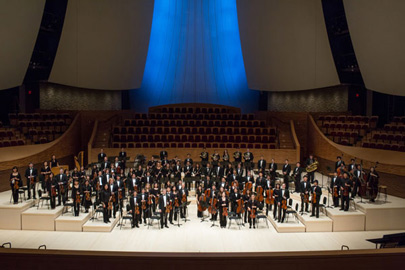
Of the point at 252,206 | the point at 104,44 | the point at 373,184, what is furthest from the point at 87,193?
the point at 104,44

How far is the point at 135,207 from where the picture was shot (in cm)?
959

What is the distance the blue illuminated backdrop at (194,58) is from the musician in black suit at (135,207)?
454 inches

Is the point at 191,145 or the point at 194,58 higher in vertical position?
the point at 194,58

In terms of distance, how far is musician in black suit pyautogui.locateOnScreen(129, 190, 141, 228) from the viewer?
31.3ft

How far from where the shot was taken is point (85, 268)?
356cm

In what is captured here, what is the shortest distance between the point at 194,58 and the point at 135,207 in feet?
40.7

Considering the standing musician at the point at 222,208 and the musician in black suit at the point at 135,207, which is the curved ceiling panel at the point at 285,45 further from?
the musician in black suit at the point at 135,207

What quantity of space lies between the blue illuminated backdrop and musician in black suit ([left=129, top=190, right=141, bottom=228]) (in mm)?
11540

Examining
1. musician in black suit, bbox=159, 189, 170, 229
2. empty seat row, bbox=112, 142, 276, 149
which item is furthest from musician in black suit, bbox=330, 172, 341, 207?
empty seat row, bbox=112, 142, 276, 149

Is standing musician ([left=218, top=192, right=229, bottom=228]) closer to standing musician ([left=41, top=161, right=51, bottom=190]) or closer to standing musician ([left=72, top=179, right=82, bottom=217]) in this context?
standing musician ([left=72, top=179, right=82, bottom=217])

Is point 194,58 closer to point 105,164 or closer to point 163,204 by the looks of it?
point 105,164

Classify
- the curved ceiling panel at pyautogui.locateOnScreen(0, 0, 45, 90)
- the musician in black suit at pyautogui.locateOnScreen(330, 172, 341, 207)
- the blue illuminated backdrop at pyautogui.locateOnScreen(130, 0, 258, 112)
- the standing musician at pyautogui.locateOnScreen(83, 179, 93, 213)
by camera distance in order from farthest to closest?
the blue illuminated backdrop at pyautogui.locateOnScreen(130, 0, 258, 112) → the curved ceiling panel at pyautogui.locateOnScreen(0, 0, 45, 90) → the musician in black suit at pyautogui.locateOnScreen(330, 172, 341, 207) → the standing musician at pyautogui.locateOnScreen(83, 179, 93, 213)

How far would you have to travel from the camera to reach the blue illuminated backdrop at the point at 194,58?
20250 millimetres

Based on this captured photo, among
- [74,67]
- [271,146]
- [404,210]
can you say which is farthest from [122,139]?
[404,210]
